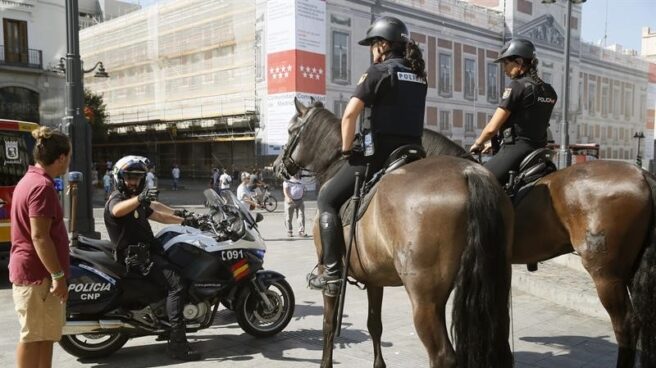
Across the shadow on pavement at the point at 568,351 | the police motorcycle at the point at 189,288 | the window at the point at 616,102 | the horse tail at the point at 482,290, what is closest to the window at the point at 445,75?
the window at the point at 616,102

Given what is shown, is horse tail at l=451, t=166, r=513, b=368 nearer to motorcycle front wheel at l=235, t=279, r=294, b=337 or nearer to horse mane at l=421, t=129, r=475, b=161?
horse mane at l=421, t=129, r=475, b=161

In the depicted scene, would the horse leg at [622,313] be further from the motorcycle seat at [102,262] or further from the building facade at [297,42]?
the building facade at [297,42]

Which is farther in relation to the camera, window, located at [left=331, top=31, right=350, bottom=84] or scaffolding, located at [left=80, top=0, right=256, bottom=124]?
scaffolding, located at [left=80, top=0, right=256, bottom=124]

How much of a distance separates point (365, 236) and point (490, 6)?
1955 inches

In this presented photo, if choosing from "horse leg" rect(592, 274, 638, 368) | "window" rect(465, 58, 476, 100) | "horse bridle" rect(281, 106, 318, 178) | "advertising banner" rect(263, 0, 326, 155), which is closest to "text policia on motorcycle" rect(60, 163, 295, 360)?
"horse bridle" rect(281, 106, 318, 178)

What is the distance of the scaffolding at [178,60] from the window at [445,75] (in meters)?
15.3

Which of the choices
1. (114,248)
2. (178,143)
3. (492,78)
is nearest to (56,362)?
(114,248)

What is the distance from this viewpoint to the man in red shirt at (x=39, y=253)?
352 cm

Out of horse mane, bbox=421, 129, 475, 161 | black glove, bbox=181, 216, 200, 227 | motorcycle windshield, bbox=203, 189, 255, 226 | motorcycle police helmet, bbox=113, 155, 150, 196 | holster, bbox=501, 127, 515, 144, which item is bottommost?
black glove, bbox=181, 216, 200, 227

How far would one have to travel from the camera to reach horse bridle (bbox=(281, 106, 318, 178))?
190 inches

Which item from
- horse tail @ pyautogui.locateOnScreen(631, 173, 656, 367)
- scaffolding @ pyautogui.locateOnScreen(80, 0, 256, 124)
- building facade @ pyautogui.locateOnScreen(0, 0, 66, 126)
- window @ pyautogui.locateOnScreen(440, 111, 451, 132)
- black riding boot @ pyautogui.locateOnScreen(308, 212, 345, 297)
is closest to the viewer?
horse tail @ pyautogui.locateOnScreen(631, 173, 656, 367)

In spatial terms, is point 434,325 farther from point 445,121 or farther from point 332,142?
point 445,121

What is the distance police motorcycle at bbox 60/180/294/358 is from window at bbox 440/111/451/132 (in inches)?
1491

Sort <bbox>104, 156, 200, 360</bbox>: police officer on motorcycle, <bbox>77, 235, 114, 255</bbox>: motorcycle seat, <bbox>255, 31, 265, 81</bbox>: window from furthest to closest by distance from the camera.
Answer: <bbox>255, 31, 265, 81</bbox>: window → <bbox>77, 235, 114, 255</bbox>: motorcycle seat → <bbox>104, 156, 200, 360</bbox>: police officer on motorcycle
